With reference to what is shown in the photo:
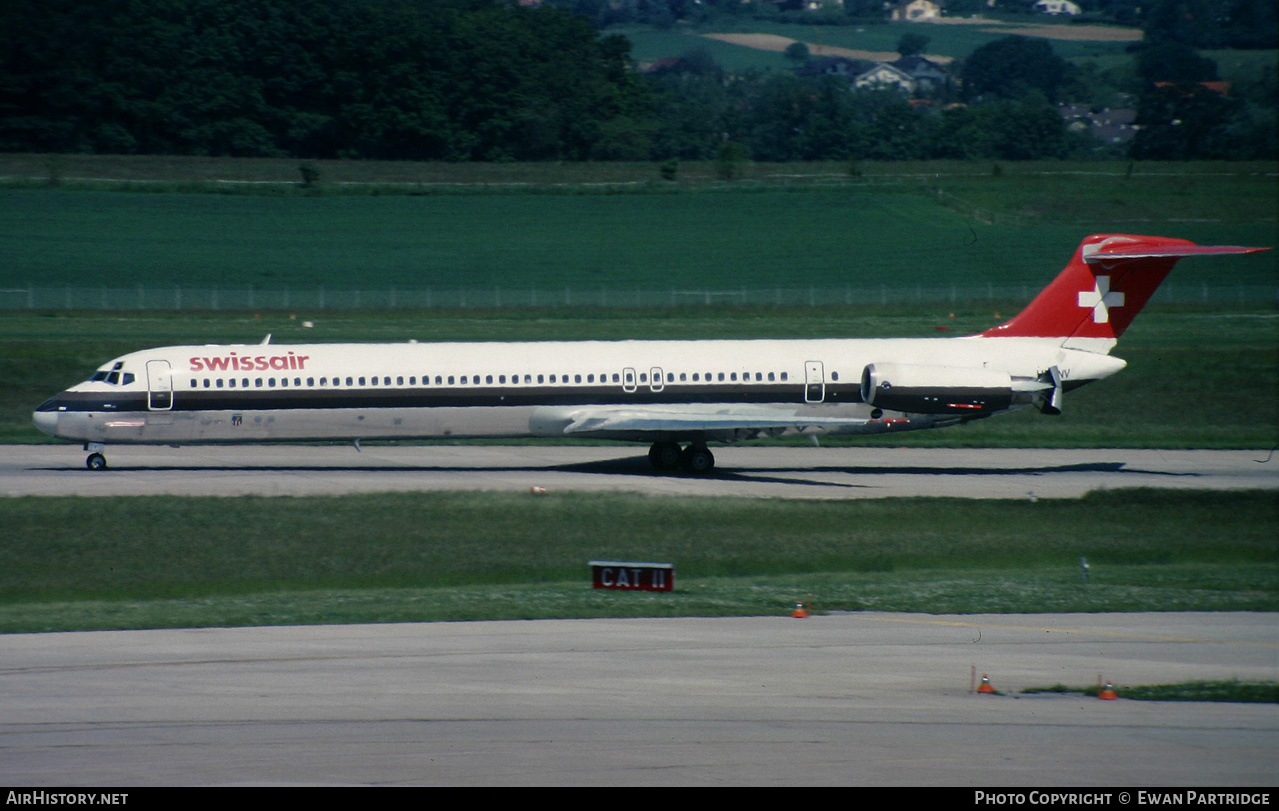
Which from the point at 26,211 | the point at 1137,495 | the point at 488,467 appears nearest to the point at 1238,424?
the point at 1137,495

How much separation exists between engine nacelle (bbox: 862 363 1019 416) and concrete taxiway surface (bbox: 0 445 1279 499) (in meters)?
1.81

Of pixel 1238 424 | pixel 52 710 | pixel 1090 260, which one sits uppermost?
pixel 1090 260

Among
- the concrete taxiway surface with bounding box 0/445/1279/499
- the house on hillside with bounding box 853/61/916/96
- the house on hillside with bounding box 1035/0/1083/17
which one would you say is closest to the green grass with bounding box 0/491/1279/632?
the concrete taxiway surface with bounding box 0/445/1279/499

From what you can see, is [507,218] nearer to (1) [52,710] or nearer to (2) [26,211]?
(2) [26,211]

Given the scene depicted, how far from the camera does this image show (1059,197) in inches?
3059

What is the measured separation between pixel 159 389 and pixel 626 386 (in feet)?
35.6

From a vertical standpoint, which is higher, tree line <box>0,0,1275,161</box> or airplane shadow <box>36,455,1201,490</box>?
tree line <box>0,0,1275,161</box>

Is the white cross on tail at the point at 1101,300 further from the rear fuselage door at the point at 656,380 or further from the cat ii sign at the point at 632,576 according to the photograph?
the cat ii sign at the point at 632,576

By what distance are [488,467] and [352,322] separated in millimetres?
25278

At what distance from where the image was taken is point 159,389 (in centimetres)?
3272

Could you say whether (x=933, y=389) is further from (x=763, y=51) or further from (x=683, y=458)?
(x=763, y=51)

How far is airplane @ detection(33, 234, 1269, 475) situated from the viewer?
32844mm

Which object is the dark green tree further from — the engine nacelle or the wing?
the wing

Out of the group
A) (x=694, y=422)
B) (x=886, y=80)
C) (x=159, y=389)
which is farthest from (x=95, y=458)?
(x=886, y=80)
